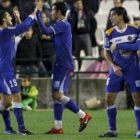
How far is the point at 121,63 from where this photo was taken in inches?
551

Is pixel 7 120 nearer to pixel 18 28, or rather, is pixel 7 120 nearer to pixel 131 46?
pixel 18 28

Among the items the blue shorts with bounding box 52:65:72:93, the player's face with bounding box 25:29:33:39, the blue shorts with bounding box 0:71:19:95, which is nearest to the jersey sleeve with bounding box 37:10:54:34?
the blue shorts with bounding box 52:65:72:93

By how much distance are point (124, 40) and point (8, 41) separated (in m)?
2.03

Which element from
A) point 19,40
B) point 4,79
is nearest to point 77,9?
point 19,40

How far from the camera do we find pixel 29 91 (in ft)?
72.1

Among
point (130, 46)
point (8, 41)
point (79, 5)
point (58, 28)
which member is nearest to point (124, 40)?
point (130, 46)

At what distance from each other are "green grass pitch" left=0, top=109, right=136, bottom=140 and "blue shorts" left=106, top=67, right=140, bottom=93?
Result: 0.80 m

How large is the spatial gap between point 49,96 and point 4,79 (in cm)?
816

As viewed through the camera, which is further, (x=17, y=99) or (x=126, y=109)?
(x=126, y=109)

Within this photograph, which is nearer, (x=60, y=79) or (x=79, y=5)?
(x=60, y=79)

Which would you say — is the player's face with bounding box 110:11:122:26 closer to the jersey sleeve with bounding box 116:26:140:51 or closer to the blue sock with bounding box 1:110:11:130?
the jersey sleeve with bounding box 116:26:140:51

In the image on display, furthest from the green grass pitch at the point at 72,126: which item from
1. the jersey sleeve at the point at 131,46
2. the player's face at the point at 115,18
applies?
the player's face at the point at 115,18

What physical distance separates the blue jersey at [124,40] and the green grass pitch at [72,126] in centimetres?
124

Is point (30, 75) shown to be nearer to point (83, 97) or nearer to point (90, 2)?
point (83, 97)
